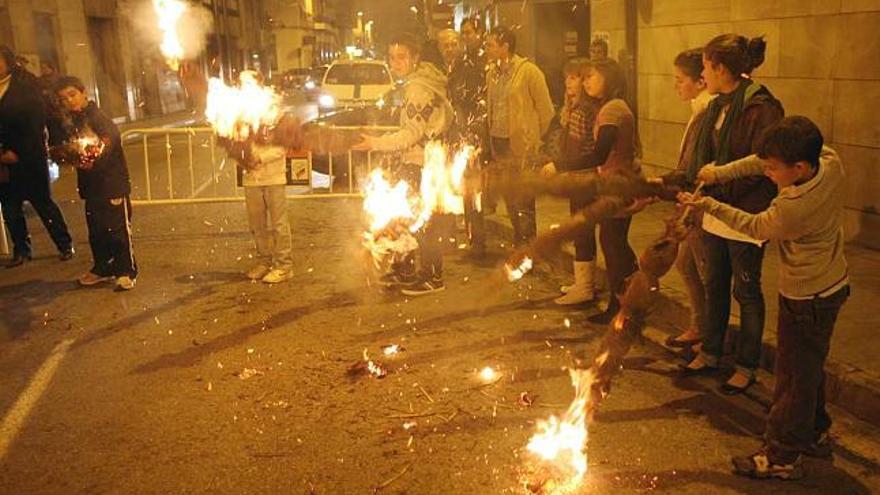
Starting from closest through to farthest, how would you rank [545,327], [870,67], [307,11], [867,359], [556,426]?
[556,426], [867,359], [545,327], [870,67], [307,11]

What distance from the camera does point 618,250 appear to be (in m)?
6.28

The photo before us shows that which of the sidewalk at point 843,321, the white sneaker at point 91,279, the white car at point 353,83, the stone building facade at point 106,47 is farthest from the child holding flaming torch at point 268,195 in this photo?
the stone building facade at point 106,47

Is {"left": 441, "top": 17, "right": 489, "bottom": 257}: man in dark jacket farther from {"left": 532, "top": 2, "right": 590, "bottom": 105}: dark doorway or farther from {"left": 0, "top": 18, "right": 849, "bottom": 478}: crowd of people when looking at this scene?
{"left": 532, "top": 2, "right": 590, "bottom": 105}: dark doorway

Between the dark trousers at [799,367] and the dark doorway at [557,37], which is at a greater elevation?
the dark doorway at [557,37]

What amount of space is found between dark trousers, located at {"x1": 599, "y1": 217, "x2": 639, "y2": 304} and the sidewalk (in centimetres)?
46

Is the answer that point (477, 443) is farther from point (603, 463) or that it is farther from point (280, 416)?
point (280, 416)

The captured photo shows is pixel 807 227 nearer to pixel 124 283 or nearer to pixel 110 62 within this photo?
pixel 124 283

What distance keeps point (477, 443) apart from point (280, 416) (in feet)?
3.98

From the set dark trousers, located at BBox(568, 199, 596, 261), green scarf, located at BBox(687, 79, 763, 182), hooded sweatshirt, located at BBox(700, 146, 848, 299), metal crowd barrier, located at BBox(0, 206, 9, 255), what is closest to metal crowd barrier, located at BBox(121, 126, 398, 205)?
metal crowd barrier, located at BBox(0, 206, 9, 255)

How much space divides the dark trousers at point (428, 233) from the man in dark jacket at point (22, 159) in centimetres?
402

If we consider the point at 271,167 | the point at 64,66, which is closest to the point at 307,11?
the point at 64,66

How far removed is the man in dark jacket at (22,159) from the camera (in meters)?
8.45

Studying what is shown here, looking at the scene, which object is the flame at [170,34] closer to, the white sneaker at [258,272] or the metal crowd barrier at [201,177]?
the metal crowd barrier at [201,177]

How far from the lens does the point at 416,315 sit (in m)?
6.71
